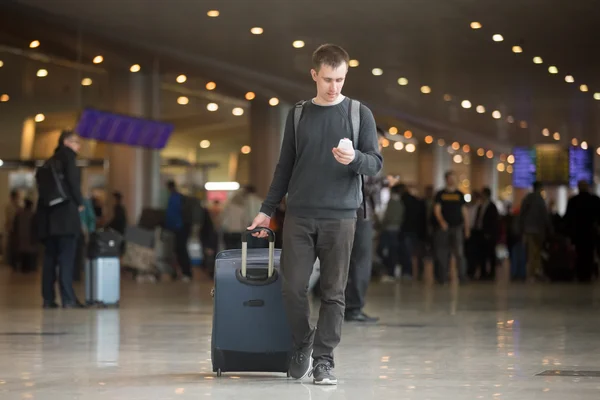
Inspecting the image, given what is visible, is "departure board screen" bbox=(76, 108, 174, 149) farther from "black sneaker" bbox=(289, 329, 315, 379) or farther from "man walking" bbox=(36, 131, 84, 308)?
"black sneaker" bbox=(289, 329, 315, 379)

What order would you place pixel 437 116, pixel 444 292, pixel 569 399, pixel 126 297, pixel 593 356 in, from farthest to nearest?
pixel 437 116, pixel 444 292, pixel 126 297, pixel 593 356, pixel 569 399

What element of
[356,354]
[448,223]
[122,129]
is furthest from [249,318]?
[122,129]

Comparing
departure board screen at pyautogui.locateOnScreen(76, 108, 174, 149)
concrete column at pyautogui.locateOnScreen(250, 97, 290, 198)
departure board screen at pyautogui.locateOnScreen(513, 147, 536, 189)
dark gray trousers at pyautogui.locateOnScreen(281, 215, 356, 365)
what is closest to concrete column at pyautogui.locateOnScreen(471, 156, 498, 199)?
departure board screen at pyautogui.locateOnScreen(513, 147, 536, 189)

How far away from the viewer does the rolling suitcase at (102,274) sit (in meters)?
13.2

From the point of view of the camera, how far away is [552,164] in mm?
30188

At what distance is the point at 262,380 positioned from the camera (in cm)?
631

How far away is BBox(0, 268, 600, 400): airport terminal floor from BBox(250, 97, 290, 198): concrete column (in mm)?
15170

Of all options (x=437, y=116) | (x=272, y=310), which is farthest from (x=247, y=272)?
(x=437, y=116)

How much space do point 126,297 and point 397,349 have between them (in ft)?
25.2

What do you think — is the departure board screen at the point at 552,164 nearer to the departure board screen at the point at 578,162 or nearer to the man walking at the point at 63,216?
the departure board screen at the point at 578,162

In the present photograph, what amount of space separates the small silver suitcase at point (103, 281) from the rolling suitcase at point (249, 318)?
6.97m

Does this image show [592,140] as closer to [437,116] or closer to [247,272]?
[437,116]

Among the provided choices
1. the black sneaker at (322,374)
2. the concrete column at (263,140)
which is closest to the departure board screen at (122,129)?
the concrete column at (263,140)

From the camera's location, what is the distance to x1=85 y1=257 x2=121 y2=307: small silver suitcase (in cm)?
1319
